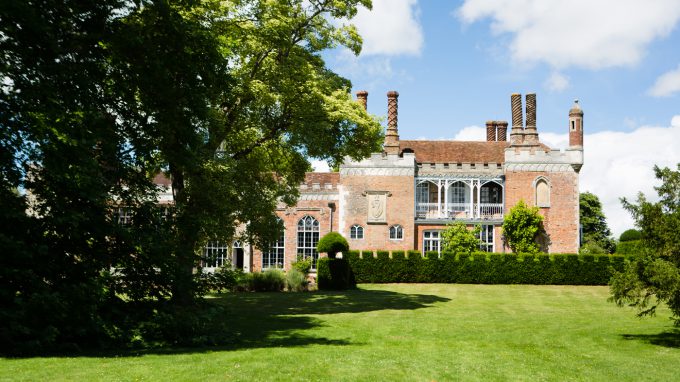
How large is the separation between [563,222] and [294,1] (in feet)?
72.6

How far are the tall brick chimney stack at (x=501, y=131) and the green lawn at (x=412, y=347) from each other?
75.1 feet

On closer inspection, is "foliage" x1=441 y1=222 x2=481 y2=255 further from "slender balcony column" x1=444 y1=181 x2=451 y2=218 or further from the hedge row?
the hedge row

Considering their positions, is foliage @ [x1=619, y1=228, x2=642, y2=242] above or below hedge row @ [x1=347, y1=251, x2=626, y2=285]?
above

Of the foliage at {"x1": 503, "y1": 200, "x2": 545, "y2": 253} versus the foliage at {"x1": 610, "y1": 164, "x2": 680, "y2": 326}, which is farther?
the foliage at {"x1": 503, "y1": 200, "x2": 545, "y2": 253}

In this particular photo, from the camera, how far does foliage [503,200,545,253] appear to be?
111ft

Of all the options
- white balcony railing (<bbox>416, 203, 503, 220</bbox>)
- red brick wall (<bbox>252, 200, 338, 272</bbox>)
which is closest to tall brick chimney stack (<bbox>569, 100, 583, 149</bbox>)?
white balcony railing (<bbox>416, 203, 503, 220</bbox>)

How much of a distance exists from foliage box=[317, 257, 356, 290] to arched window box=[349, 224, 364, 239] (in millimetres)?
8203

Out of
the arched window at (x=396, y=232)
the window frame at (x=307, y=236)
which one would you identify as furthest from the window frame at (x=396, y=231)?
the window frame at (x=307, y=236)

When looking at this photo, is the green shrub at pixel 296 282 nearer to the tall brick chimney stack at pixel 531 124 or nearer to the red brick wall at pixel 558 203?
the red brick wall at pixel 558 203

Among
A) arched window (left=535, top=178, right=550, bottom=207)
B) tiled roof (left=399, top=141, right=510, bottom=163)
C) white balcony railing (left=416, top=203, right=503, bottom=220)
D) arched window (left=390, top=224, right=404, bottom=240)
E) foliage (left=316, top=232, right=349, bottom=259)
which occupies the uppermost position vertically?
tiled roof (left=399, top=141, right=510, bottom=163)

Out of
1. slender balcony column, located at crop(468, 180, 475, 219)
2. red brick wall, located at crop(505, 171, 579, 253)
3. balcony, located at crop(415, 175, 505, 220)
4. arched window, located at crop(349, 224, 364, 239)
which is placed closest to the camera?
red brick wall, located at crop(505, 171, 579, 253)

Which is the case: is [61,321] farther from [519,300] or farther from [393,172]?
[393,172]

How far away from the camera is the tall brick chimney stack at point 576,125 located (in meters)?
35.2

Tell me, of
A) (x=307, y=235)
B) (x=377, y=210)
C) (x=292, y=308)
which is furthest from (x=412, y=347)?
(x=307, y=235)
